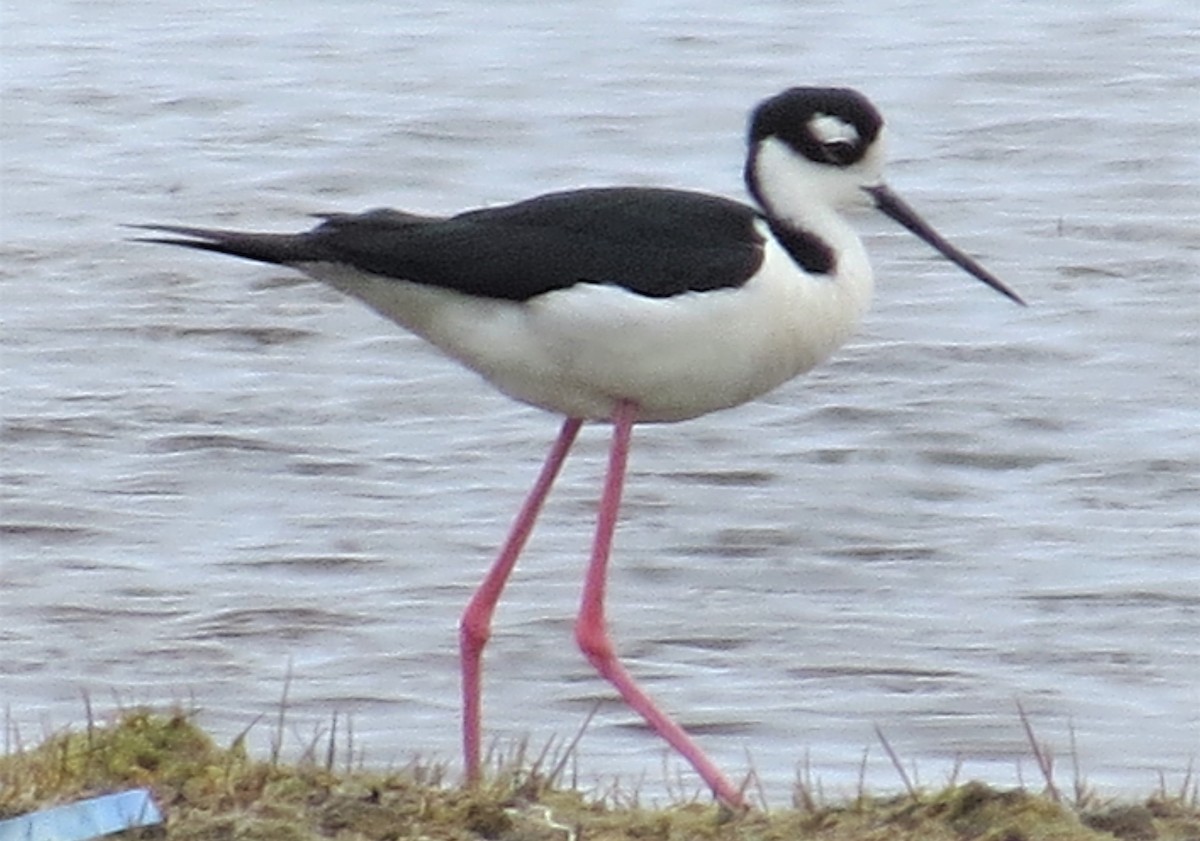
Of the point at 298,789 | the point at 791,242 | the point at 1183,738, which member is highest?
the point at 791,242

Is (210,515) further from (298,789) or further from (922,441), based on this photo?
(298,789)

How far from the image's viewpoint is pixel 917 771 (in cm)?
732

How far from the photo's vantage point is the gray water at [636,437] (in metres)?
7.99

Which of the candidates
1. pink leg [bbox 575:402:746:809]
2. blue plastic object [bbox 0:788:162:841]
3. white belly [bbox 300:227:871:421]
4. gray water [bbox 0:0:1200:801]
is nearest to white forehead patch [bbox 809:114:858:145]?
white belly [bbox 300:227:871:421]

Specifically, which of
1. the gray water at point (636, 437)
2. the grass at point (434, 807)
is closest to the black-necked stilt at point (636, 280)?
the grass at point (434, 807)

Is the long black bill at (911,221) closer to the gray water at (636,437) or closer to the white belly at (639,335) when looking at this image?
the white belly at (639,335)

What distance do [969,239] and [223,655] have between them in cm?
450

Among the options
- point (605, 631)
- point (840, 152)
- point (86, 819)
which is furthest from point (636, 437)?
point (86, 819)

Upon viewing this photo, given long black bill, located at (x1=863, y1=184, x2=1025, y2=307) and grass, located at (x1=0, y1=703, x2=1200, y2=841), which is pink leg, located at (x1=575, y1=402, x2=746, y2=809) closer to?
grass, located at (x1=0, y1=703, x2=1200, y2=841)

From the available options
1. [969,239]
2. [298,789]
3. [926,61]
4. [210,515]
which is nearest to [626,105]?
[926,61]

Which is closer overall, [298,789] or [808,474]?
[298,789]

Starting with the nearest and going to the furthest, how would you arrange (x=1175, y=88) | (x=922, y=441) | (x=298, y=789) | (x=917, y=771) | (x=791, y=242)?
(x=298, y=789) < (x=791, y=242) < (x=917, y=771) < (x=922, y=441) < (x=1175, y=88)

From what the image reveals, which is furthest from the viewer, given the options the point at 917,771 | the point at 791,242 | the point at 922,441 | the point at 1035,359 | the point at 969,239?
the point at 969,239

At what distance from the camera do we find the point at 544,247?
247 inches
